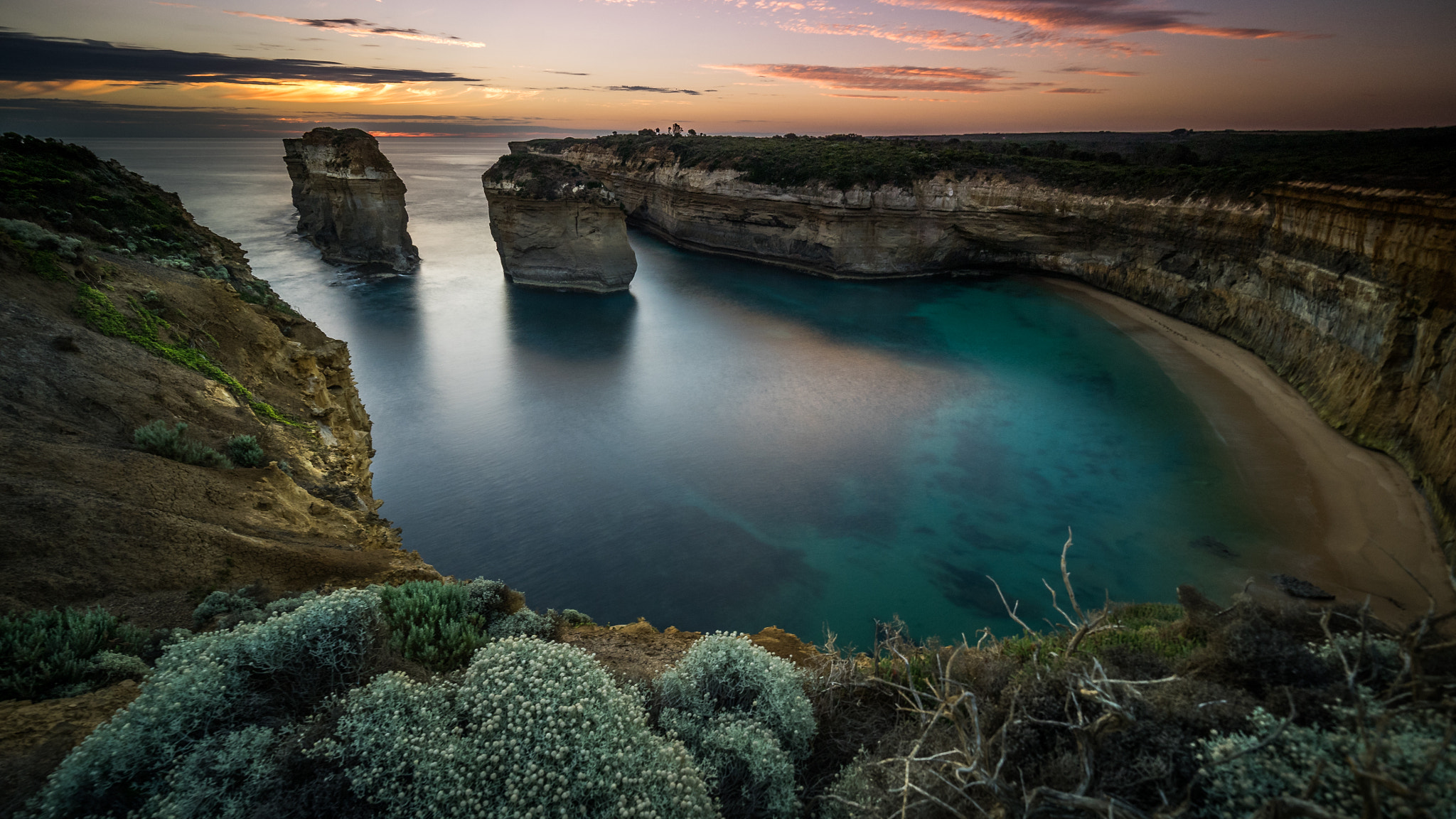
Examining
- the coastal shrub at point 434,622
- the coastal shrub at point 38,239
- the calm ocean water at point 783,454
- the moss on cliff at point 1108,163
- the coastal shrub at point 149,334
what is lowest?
the calm ocean water at point 783,454

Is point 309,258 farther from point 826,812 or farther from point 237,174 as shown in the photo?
point 237,174

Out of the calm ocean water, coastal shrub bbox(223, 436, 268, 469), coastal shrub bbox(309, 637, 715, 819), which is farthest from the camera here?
the calm ocean water

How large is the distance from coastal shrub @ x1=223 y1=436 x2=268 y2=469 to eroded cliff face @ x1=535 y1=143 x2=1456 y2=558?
1789cm

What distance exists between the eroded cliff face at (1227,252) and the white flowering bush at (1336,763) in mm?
11033

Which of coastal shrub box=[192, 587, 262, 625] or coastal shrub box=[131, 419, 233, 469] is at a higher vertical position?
coastal shrub box=[131, 419, 233, 469]

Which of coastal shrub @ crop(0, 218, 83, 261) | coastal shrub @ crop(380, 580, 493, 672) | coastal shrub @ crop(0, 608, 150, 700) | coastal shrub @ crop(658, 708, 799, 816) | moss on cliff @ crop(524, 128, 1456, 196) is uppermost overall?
A: moss on cliff @ crop(524, 128, 1456, 196)

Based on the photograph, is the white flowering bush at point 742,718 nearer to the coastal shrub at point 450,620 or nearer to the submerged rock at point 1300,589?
the coastal shrub at point 450,620

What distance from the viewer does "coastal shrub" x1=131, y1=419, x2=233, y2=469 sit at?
6.33 meters

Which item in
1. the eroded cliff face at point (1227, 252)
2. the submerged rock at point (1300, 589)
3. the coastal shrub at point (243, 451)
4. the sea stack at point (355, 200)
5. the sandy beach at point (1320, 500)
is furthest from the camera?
the sea stack at point (355, 200)

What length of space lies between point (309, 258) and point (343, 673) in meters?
37.5

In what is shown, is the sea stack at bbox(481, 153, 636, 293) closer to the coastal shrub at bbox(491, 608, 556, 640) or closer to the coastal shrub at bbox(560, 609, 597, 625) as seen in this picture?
the coastal shrub at bbox(560, 609, 597, 625)

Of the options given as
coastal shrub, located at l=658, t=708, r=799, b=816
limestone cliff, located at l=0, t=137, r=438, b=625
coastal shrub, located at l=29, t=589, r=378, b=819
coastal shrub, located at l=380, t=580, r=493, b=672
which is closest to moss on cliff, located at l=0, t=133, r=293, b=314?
limestone cliff, located at l=0, t=137, r=438, b=625

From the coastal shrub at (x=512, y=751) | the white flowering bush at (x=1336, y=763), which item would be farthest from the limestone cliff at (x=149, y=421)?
the white flowering bush at (x=1336, y=763)

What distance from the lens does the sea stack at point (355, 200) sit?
95.5 feet
